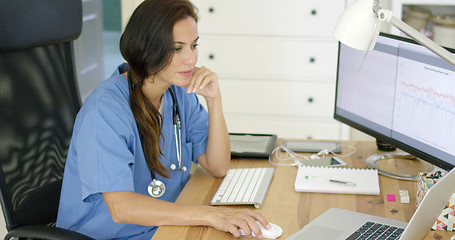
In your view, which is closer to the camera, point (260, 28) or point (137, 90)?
point (137, 90)

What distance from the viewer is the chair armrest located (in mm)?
1387

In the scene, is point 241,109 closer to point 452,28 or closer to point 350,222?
point 452,28

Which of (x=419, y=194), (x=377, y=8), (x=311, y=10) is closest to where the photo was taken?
(x=377, y=8)

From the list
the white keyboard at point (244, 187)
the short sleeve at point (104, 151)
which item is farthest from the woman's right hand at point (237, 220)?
the short sleeve at point (104, 151)

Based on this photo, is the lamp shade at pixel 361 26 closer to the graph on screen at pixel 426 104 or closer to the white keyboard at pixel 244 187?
the graph on screen at pixel 426 104

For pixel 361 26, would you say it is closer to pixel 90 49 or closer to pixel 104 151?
pixel 104 151

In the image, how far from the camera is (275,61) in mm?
3066

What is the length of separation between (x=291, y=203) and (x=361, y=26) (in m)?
0.51

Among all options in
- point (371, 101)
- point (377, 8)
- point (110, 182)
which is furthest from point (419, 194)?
point (110, 182)

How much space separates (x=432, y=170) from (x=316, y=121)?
1.38 m

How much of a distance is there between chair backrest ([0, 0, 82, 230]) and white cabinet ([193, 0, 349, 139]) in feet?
4.38

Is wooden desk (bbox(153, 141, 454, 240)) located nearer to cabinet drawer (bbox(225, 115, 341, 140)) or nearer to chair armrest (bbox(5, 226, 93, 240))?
chair armrest (bbox(5, 226, 93, 240))

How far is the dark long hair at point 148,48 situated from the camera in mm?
1537

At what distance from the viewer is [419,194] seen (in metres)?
1.49
